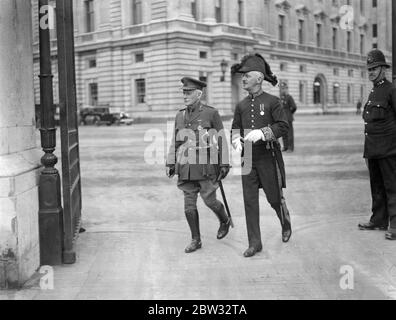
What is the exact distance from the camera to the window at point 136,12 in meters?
36.8

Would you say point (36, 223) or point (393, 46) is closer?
point (36, 223)

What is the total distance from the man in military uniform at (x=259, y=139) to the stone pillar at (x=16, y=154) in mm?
1921

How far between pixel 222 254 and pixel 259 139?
117cm

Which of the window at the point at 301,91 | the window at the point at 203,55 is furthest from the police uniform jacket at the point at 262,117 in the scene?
the window at the point at 301,91

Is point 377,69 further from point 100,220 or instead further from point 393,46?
point 100,220

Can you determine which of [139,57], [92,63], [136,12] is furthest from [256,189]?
[92,63]

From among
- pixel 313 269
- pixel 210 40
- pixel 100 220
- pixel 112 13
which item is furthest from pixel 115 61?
pixel 313 269

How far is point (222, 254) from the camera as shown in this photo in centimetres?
532

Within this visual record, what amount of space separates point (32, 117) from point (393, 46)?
4031 mm

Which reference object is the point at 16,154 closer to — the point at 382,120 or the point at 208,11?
the point at 382,120

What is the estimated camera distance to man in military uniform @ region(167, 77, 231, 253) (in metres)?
5.43

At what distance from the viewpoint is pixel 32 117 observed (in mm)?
4953

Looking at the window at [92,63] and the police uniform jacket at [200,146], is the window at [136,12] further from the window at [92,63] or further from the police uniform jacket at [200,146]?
the police uniform jacket at [200,146]

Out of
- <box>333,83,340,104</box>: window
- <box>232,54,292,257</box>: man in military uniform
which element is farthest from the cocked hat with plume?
<box>333,83,340,104</box>: window
